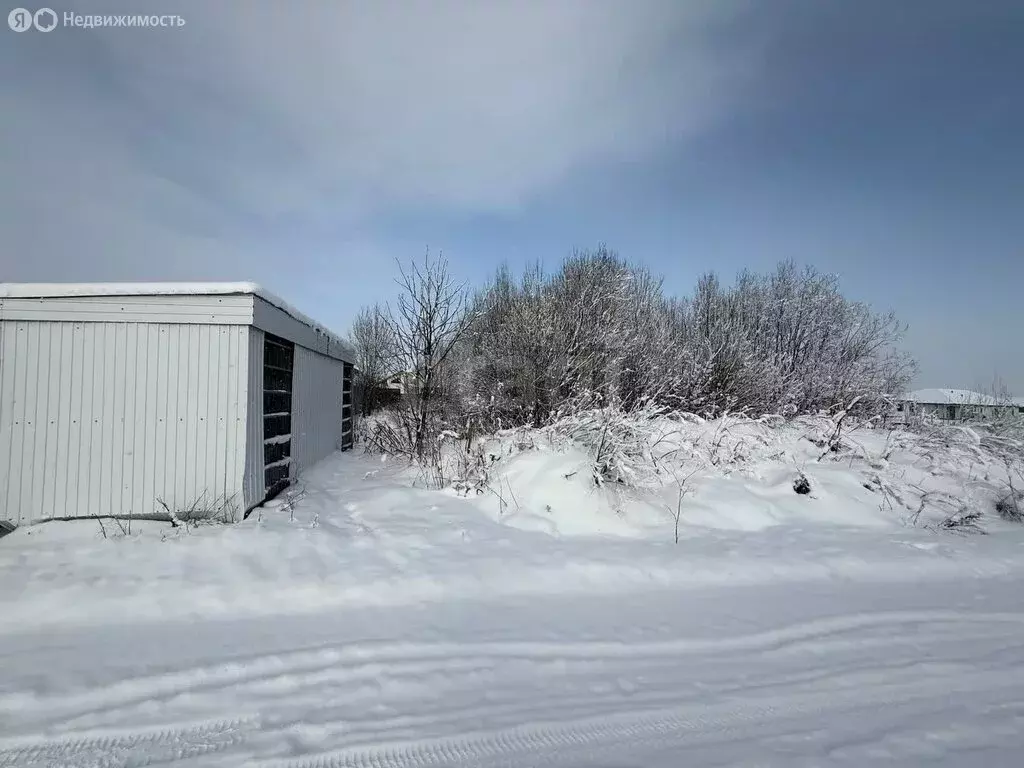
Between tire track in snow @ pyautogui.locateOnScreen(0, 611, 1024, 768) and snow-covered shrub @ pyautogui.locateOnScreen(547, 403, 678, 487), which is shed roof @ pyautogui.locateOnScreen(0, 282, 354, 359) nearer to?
tire track in snow @ pyautogui.locateOnScreen(0, 611, 1024, 768)

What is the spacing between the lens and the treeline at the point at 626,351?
12.9m

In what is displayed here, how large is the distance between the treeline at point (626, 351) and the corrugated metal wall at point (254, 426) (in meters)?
4.76

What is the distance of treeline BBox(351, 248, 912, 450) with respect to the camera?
42.4ft

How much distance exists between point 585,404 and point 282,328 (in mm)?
5522

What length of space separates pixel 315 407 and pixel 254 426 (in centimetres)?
368

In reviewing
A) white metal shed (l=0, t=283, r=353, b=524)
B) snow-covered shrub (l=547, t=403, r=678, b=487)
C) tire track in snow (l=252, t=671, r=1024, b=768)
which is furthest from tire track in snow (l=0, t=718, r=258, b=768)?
snow-covered shrub (l=547, t=403, r=678, b=487)

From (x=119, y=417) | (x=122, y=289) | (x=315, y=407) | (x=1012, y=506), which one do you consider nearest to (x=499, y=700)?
(x=119, y=417)

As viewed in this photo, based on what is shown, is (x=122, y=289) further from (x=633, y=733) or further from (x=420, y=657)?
(x=633, y=733)

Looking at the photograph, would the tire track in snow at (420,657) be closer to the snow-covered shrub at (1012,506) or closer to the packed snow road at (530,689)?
the packed snow road at (530,689)

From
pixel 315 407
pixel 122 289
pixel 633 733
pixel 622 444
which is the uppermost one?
pixel 122 289

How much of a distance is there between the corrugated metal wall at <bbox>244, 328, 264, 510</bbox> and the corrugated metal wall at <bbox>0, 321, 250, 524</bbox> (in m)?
0.12

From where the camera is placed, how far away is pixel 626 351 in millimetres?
15977

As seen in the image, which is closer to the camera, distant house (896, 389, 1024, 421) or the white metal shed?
the white metal shed

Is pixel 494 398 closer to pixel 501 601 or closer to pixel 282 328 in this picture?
pixel 282 328
